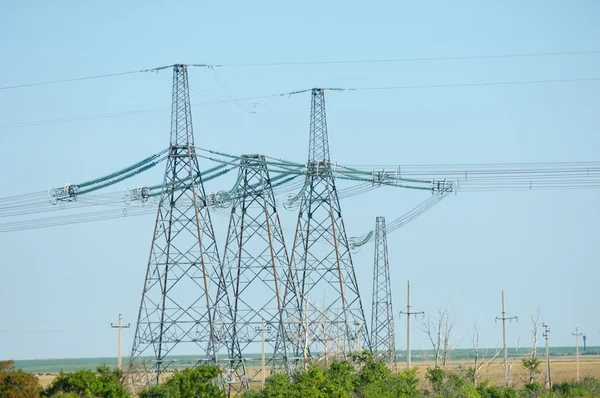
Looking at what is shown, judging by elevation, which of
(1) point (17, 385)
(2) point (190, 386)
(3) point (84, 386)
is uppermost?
(1) point (17, 385)

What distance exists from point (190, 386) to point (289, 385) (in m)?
4.70

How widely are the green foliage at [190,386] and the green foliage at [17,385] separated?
728cm

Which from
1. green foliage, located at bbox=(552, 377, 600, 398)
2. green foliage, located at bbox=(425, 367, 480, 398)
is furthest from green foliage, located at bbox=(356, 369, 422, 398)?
green foliage, located at bbox=(552, 377, 600, 398)

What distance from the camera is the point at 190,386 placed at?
49.2 m

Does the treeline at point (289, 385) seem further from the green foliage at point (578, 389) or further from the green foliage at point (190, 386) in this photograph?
the green foliage at point (578, 389)

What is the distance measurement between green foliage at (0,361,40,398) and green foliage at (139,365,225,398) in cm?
728

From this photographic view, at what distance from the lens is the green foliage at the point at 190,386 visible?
48031 mm

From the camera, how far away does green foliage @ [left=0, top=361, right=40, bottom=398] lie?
133 ft

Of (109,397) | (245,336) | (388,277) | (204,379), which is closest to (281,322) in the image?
(245,336)

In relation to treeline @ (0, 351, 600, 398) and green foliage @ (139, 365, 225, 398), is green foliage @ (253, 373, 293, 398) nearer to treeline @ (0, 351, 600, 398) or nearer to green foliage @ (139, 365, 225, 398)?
treeline @ (0, 351, 600, 398)

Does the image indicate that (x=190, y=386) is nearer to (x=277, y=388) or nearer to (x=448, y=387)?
(x=277, y=388)

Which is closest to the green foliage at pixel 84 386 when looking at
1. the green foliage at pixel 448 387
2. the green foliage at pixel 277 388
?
the green foliage at pixel 277 388

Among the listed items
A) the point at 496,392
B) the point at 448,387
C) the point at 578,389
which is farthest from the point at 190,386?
the point at 578,389

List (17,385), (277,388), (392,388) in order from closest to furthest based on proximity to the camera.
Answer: (17,385), (277,388), (392,388)
